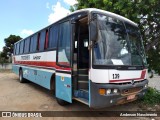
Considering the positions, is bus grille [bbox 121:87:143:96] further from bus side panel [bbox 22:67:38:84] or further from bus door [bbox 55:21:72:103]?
bus side panel [bbox 22:67:38:84]

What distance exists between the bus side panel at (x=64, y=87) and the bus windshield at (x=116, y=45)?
1358mm

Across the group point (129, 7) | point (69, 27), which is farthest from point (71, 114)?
point (129, 7)

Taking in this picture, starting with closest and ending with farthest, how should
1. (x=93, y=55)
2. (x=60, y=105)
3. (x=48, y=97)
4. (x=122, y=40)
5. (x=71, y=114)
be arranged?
1. (x=93, y=55)
2. (x=122, y=40)
3. (x=71, y=114)
4. (x=60, y=105)
5. (x=48, y=97)

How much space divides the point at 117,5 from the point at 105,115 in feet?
14.9

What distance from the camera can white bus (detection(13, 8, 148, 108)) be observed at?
5.11 metres

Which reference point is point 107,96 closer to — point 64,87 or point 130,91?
point 130,91

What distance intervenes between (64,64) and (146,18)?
448cm

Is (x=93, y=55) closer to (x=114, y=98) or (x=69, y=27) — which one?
(x=114, y=98)

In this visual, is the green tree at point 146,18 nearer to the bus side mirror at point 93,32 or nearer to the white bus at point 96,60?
the white bus at point 96,60

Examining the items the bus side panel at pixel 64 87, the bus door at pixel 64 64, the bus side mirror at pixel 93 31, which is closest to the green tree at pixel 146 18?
the bus door at pixel 64 64

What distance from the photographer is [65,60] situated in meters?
6.40

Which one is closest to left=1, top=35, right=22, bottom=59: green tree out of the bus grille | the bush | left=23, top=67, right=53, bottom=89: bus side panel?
left=23, top=67, right=53, bottom=89: bus side panel

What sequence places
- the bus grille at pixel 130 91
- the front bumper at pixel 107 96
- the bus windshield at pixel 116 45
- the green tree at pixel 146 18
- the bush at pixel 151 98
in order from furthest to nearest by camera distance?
the green tree at pixel 146 18 < the bush at pixel 151 98 < the bus grille at pixel 130 91 < the bus windshield at pixel 116 45 < the front bumper at pixel 107 96

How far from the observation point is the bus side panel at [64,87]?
6.05 meters
